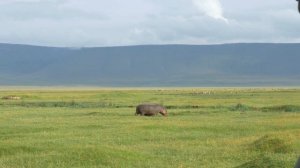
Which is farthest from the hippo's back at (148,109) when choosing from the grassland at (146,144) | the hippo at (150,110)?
the grassland at (146,144)

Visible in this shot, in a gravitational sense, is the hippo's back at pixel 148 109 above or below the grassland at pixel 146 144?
above

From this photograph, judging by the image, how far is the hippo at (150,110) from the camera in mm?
41250

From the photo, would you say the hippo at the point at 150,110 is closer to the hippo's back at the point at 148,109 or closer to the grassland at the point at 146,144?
the hippo's back at the point at 148,109

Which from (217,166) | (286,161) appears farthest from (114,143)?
(286,161)

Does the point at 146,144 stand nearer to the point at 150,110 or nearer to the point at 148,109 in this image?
the point at 148,109

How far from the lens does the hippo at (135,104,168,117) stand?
4125cm

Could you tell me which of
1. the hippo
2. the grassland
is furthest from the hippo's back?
the grassland

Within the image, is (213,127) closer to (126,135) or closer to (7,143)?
(126,135)

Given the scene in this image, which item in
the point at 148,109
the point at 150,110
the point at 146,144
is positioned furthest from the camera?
the point at 150,110

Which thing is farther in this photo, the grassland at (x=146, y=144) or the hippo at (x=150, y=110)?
the hippo at (x=150, y=110)

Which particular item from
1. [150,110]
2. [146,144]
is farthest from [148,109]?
Result: [146,144]

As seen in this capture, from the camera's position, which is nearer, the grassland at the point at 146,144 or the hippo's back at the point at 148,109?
the grassland at the point at 146,144

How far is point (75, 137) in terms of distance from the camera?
81.7 feet

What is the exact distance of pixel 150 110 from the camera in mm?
42281
